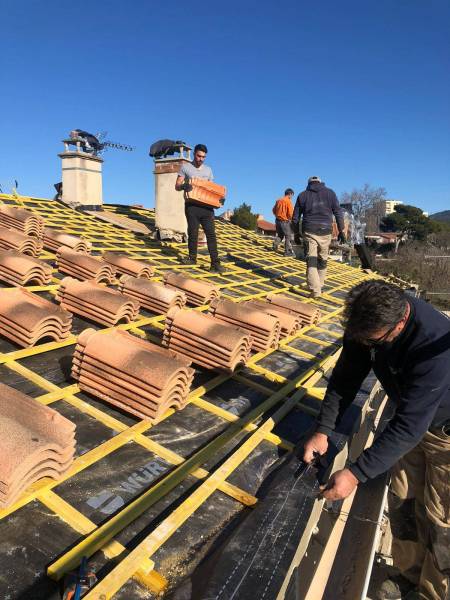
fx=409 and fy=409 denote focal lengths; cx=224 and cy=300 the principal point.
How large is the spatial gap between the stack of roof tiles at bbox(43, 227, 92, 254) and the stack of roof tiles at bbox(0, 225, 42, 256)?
1.70 ft

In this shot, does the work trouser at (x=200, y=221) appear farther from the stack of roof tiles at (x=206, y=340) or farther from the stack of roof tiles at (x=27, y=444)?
the stack of roof tiles at (x=27, y=444)

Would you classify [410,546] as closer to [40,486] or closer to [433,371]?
[433,371]

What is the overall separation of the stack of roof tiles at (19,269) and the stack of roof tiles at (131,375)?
1.87m

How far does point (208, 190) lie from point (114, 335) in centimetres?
418

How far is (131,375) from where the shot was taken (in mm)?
2900

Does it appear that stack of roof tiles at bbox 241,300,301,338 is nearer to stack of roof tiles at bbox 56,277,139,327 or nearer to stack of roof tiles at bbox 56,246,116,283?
stack of roof tiles at bbox 56,277,139,327

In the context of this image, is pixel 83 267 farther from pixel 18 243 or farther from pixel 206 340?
pixel 206 340

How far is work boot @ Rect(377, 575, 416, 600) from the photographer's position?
3.24 m

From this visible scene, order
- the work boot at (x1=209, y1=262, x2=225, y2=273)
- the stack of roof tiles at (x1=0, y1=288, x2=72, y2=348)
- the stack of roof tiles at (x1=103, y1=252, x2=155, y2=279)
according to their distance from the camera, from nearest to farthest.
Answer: the stack of roof tiles at (x1=0, y1=288, x2=72, y2=348), the stack of roof tiles at (x1=103, y1=252, x2=155, y2=279), the work boot at (x1=209, y1=262, x2=225, y2=273)

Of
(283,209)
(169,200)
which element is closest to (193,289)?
(169,200)

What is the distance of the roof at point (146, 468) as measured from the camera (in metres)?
1.80

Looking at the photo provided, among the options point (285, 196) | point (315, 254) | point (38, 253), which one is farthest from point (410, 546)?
point (285, 196)

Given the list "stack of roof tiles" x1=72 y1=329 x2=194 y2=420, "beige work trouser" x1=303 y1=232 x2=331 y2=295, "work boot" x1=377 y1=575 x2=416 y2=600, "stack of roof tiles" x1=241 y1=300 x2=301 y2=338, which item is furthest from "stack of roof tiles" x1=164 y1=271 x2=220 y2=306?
"work boot" x1=377 y1=575 x2=416 y2=600

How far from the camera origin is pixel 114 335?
130 inches
